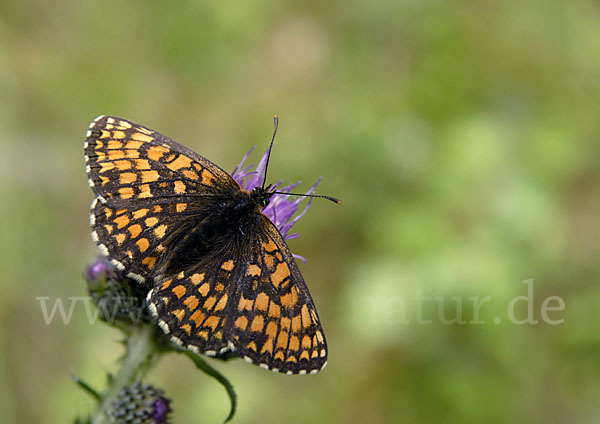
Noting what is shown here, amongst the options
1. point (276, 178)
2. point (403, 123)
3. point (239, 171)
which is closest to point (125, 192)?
point (239, 171)

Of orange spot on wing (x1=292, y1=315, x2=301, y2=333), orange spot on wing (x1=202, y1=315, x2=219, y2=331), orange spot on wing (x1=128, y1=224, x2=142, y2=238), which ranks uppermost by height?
orange spot on wing (x1=128, y1=224, x2=142, y2=238)

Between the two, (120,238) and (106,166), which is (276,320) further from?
(106,166)

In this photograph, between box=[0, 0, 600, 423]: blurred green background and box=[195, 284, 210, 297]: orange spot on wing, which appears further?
box=[0, 0, 600, 423]: blurred green background

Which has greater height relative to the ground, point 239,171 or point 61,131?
point 61,131

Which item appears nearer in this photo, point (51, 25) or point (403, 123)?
point (403, 123)

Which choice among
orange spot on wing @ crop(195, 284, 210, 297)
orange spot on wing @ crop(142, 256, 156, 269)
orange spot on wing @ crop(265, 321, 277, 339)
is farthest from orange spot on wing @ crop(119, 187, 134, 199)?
orange spot on wing @ crop(265, 321, 277, 339)

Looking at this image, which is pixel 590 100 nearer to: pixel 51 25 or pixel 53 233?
pixel 53 233

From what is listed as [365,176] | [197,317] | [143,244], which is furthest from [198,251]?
[365,176]

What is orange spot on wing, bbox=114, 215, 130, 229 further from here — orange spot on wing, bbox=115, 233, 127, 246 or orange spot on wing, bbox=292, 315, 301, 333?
orange spot on wing, bbox=292, 315, 301, 333

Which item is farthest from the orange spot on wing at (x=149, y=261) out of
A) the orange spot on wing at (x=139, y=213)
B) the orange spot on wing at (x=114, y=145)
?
the orange spot on wing at (x=114, y=145)
